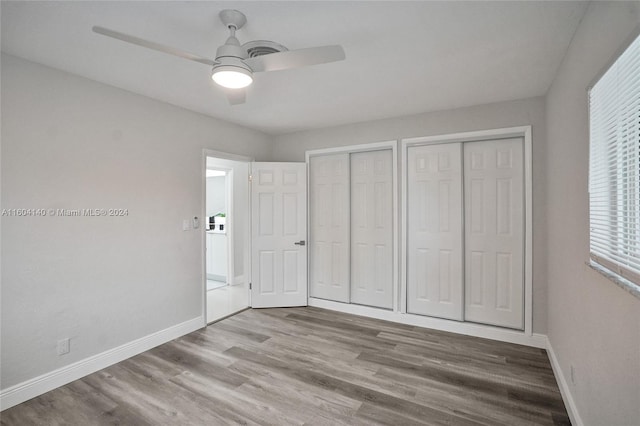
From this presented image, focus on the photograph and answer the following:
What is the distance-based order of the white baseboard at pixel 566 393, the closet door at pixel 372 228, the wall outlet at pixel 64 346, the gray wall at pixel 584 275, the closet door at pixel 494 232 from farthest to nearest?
the closet door at pixel 372 228, the closet door at pixel 494 232, the wall outlet at pixel 64 346, the white baseboard at pixel 566 393, the gray wall at pixel 584 275

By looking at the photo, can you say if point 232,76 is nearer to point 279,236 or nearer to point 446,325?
point 279,236

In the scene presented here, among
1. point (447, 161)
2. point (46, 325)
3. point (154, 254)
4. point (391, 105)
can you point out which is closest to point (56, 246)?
point (46, 325)

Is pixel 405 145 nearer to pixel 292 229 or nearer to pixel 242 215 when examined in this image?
pixel 292 229

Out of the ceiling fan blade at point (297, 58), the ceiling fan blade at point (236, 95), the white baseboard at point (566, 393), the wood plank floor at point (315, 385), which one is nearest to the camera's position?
the ceiling fan blade at point (297, 58)

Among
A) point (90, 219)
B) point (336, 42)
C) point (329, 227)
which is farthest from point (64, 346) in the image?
point (336, 42)

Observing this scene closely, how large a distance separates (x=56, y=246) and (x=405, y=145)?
350 cm

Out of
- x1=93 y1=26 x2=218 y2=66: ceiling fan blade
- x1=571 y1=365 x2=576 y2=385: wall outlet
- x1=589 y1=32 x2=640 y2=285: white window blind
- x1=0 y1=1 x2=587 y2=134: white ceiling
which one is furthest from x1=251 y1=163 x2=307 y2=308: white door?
x1=589 y1=32 x2=640 y2=285: white window blind

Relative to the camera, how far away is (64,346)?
247cm

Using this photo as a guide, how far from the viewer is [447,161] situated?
3.52 meters

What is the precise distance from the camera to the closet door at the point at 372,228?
3.90 metres

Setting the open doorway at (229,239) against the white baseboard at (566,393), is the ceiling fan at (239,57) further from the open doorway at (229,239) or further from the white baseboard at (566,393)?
the open doorway at (229,239)

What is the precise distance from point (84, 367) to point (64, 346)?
26 centimetres

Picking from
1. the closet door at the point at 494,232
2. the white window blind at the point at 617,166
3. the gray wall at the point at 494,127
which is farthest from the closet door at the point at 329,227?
the white window blind at the point at 617,166

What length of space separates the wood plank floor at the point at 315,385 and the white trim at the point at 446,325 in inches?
3.9
